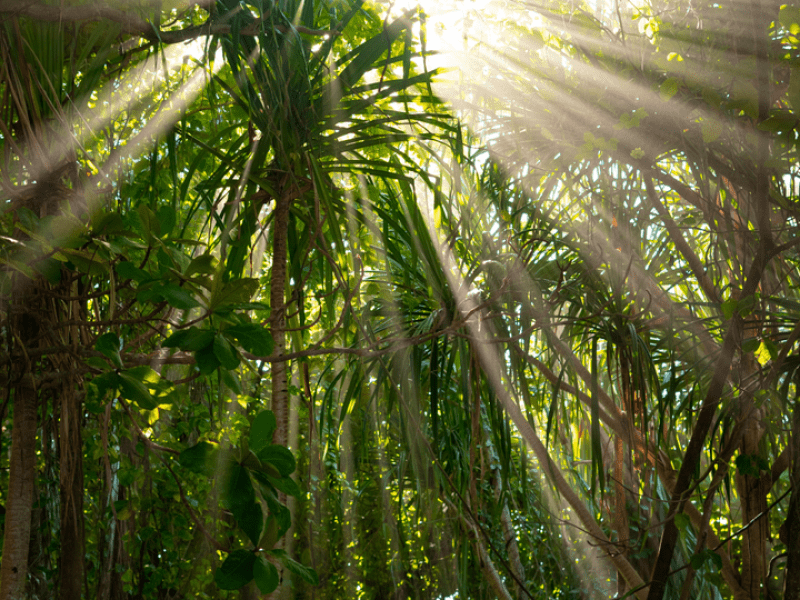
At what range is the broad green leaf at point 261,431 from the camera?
0.66 m

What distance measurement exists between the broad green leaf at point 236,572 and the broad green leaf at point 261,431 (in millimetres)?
122

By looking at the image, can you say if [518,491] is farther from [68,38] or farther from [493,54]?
[68,38]

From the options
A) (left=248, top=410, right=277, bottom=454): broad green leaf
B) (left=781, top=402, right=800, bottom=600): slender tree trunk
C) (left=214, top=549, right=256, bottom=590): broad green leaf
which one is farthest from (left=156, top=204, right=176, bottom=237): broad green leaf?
(left=781, top=402, right=800, bottom=600): slender tree trunk

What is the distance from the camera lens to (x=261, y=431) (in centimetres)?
67

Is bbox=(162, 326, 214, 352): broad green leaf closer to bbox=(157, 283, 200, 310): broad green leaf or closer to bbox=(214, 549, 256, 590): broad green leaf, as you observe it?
bbox=(157, 283, 200, 310): broad green leaf

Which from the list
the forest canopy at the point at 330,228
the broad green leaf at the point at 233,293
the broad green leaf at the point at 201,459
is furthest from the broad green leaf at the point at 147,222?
the broad green leaf at the point at 201,459

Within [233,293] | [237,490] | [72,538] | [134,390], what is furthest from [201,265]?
[72,538]

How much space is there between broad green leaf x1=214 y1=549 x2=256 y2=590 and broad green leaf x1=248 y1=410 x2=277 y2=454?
12 cm

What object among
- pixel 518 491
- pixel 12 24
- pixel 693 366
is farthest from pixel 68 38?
pixel 518 491

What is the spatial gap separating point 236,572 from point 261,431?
0.53 ft

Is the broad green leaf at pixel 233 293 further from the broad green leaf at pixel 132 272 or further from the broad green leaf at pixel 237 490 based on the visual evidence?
the broad green leaf at pixel 237 490

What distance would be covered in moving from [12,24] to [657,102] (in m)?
1.21

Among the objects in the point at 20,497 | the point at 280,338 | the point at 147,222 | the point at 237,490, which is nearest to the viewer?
the point at 237,490

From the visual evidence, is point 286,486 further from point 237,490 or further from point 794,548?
point 794,548
